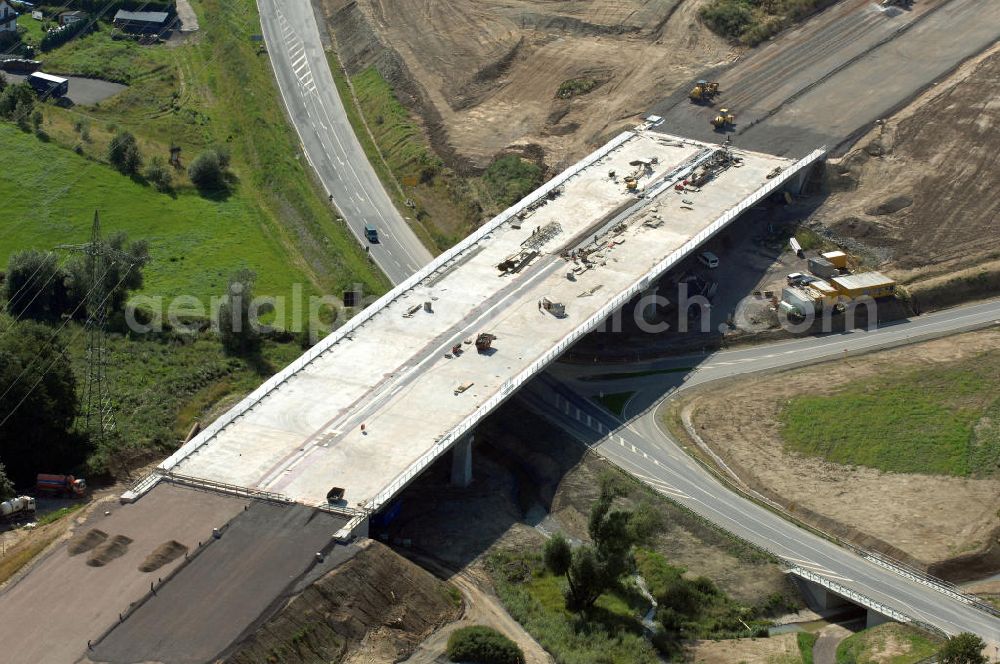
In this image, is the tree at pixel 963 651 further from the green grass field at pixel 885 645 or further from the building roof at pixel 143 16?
the building roof at pixel 143 16

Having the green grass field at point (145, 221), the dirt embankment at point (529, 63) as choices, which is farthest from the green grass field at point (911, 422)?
the green grass field at point (145, 221)

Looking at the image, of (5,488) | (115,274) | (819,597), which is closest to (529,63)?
(115,274)

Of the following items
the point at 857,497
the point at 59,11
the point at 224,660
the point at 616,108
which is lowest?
the point at 857,497

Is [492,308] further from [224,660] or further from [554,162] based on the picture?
[224,660]

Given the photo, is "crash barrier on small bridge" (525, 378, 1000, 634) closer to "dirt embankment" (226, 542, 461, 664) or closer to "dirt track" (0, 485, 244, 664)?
"dirt embankment" (226, 542, 461, 664)

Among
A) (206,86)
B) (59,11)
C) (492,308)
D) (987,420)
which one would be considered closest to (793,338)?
(987,420)

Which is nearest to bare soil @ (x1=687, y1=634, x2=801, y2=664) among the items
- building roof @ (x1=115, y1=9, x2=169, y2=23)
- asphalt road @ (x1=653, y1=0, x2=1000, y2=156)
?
asphalt road @ (x1=653, y1=0, x2=1000, y2=156)
